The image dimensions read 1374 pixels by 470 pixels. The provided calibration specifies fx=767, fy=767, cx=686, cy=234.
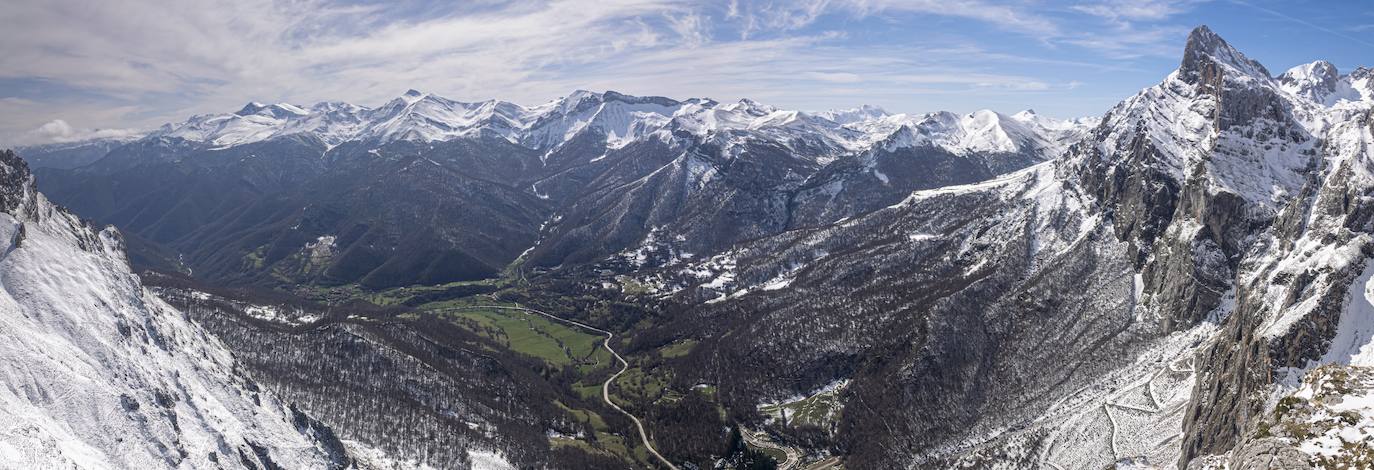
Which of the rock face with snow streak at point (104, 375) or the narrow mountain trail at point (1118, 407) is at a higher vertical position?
the rock face with snow streak at point (104, 375)

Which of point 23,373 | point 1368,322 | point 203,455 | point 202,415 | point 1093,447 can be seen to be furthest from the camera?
point 1093,447

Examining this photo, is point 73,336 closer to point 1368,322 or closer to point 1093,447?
point 1093,447

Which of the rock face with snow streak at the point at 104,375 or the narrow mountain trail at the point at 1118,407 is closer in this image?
the rock face with snow streak at the point at 104,375

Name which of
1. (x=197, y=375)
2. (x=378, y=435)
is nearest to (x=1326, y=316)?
(x=378, y=435)

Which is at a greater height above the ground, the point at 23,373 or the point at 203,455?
the point at 23,373

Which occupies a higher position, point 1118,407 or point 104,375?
point 104,375

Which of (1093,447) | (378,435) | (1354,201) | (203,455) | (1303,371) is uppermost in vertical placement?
(1354,201)

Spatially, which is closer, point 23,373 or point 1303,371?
point 23,373

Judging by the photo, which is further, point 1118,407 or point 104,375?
point 1118,407
